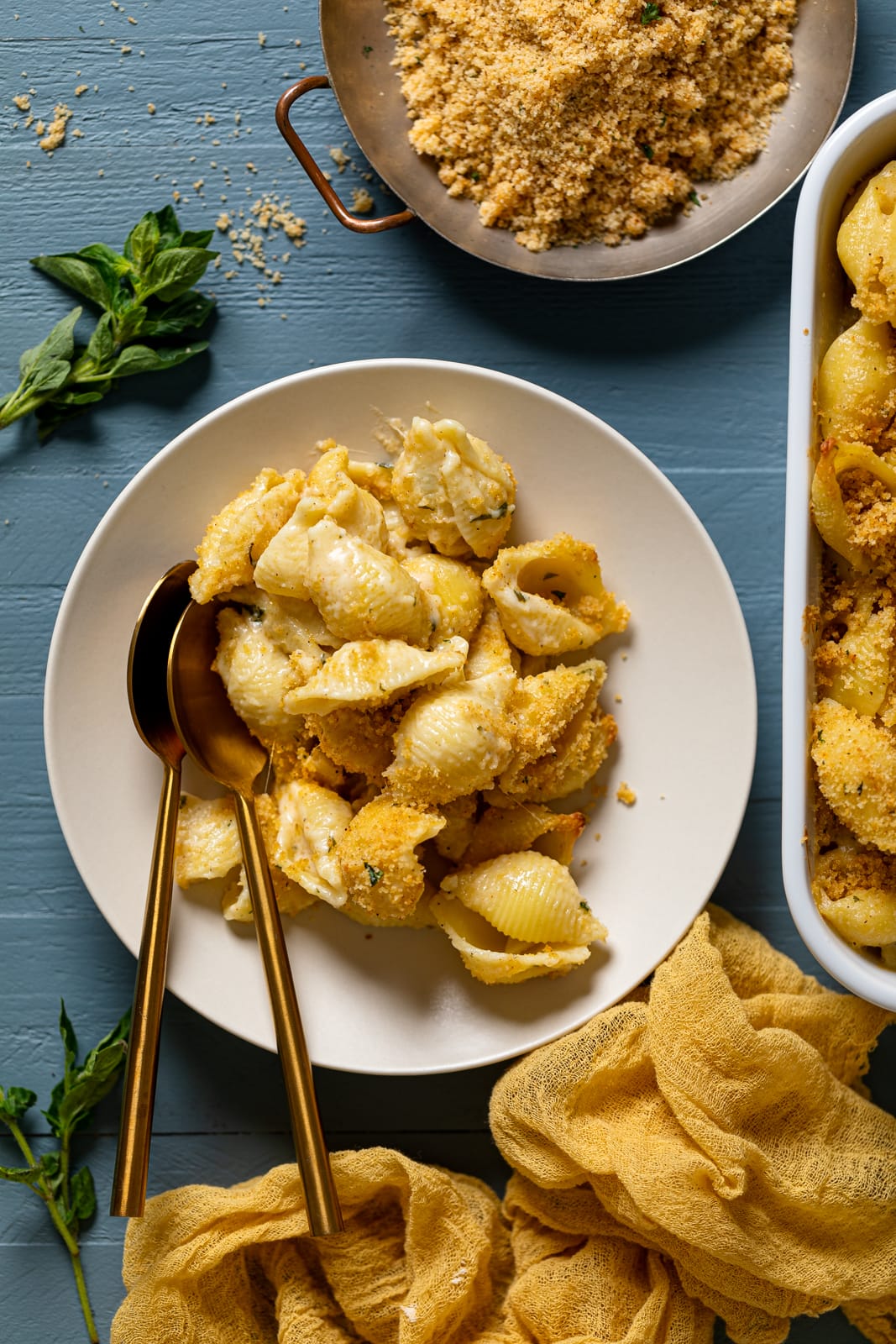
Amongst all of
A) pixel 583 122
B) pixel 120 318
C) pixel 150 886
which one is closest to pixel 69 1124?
pixel 150 886

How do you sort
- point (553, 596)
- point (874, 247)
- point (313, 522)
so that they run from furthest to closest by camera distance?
1. point (553, 596)
2. point (313, 522)
3. point (874, 247)

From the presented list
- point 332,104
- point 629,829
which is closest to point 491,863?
point 629,829

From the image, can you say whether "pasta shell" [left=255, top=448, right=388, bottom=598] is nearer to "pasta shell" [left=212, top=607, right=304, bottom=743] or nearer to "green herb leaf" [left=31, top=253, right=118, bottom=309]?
"pasta shell" [left=212, top=607, right=304, bottom=743]

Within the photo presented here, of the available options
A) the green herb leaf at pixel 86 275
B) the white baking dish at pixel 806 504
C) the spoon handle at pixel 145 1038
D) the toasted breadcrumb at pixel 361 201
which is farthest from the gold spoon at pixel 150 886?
the white baking dish at pixel 806 504

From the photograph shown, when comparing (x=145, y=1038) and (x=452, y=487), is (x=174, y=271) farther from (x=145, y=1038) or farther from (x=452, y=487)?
(x=145, y=1038)

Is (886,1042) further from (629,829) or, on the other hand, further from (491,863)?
(491,863)
